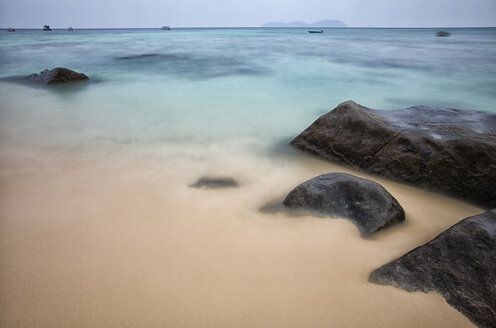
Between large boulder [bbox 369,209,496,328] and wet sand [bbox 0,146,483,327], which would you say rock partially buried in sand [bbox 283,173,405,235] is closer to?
wet sand [bbox 0,146,483,327]

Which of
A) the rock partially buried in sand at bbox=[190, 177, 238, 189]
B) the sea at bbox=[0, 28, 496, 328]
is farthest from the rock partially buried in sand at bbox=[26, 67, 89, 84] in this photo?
the rock partially buried in sand at bbox=[190, 177, 238, 189]

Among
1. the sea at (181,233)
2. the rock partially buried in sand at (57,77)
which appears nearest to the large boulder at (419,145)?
the sea at (181,233)

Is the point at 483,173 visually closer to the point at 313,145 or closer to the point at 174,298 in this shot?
the point at 313,145

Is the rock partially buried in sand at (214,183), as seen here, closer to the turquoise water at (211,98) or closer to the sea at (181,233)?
the sea at (181,233)

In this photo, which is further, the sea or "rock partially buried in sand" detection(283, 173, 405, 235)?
"rock partially buried in sand" detection(283, 173, 405, 235)

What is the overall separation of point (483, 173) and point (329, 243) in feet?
6.75

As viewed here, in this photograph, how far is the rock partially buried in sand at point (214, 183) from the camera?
10.9 feet

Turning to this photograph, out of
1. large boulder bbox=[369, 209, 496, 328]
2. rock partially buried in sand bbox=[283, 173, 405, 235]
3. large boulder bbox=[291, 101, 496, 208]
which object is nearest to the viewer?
large boulder bbox=[369, 209, 496, 328]

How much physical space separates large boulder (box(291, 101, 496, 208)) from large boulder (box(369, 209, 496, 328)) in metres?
1.21

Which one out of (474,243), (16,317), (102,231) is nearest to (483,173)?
(474,243)

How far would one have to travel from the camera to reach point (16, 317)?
162cm

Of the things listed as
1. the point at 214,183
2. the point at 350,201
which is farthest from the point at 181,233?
the point at 350,201

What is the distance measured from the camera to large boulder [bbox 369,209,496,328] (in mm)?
1643

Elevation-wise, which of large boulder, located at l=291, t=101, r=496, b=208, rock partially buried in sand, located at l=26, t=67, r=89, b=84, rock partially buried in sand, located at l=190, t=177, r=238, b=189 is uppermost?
rock partially buried in sand, located at l=26, t=67, r=89, b=84
